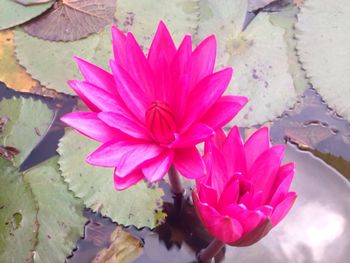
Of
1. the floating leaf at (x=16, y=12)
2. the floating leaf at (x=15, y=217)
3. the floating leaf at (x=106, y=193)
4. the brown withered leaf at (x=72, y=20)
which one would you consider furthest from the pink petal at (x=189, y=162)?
the floating leaf at (x=16, y=12)

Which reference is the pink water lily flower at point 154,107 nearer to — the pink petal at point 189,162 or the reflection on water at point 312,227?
the pink petal at point 189,162

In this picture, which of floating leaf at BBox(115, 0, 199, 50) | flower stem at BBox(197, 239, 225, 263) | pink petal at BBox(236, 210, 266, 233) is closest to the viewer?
pink petal at BBox(236, 210, 266, 233)

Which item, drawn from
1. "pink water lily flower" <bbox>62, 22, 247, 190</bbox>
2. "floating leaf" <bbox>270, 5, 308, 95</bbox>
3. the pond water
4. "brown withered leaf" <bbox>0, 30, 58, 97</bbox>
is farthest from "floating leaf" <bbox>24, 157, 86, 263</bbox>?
"floating leaf" <bbox>270, 5, 308, 95</bbox>

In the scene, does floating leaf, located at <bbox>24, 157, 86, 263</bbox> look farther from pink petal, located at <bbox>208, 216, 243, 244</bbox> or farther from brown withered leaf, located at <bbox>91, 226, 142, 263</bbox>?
pink petal, located at <bbox>208, 216, 243, 244</bbox>

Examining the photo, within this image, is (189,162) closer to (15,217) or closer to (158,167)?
(158,167)

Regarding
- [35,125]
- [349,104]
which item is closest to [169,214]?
[35,125]
